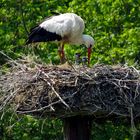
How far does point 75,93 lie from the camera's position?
991 cm

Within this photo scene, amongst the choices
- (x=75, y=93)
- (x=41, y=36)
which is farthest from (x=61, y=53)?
(x=75, y=93)

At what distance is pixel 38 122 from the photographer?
14.3 meters

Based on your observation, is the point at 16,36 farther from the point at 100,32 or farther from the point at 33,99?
Result: the point at 33,99

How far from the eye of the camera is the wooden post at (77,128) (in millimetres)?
A: 10492

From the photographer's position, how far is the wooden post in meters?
10.5

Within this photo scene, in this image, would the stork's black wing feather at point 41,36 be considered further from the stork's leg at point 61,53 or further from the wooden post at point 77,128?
the wooden post at point 77,128

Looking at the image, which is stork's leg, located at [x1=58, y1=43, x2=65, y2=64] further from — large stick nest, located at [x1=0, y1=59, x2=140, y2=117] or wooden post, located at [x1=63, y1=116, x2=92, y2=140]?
large stick nest, located at [x1=0, y1=59, x2=140, y2=117]

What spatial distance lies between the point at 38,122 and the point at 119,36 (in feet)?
7.72

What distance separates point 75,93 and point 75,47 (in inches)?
205

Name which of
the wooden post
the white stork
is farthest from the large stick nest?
the white stork

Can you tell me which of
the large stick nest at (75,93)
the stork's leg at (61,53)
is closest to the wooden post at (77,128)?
the large stick nest at (75,93)

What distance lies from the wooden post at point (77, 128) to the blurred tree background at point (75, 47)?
2768 millimetres

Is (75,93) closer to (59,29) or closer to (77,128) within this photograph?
(77,128)

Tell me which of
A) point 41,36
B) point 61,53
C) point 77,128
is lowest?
point 77,128
